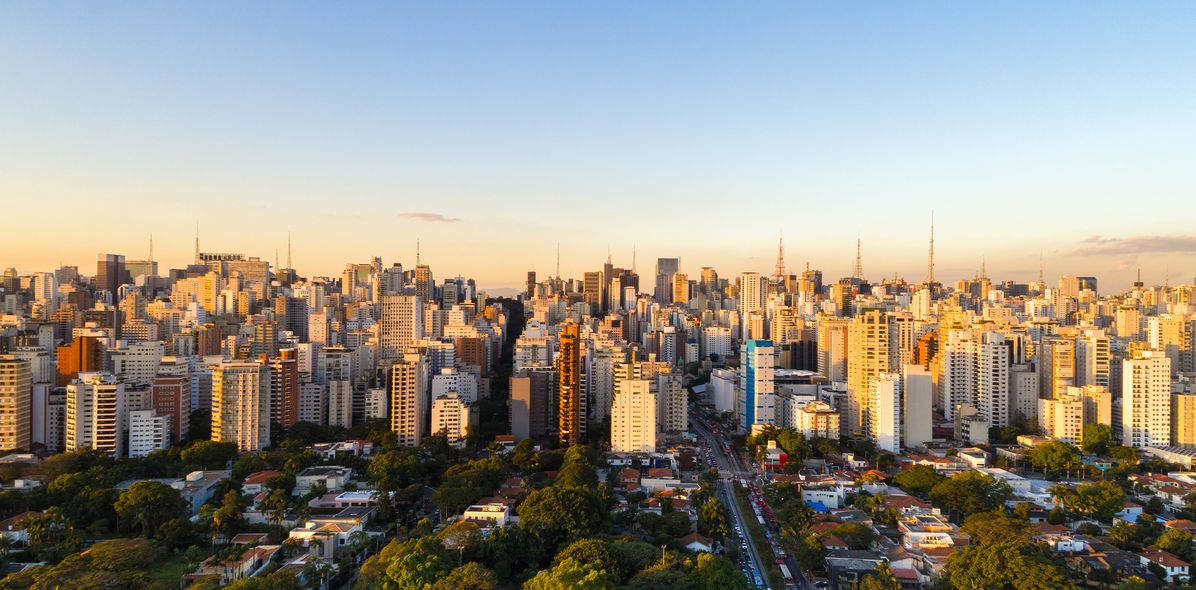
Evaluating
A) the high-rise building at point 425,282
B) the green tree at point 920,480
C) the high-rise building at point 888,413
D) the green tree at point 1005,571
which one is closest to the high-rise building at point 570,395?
the high-rise building at point 888,413

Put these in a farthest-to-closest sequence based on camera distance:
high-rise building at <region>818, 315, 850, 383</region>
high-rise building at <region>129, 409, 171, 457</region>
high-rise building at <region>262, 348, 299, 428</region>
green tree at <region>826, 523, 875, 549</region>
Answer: high-rise building at <region>818, 315, 850, 383</region>
high-rise building at <region>262, 348, 299, 428</region>
high-rise building at <region>129, 409, 171, 457</region>
green tree at <region>826, 523, 875, 549</region>

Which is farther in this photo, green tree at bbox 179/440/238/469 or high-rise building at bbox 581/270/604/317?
high-rise building at bbox 581/270/604/317

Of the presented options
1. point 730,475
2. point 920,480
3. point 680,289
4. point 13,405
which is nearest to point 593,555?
point 920,480

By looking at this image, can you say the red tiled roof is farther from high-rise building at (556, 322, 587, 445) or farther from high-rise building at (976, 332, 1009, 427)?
high-rise building at (976, 332, 1009, 427)

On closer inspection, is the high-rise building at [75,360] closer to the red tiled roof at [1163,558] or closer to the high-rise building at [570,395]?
the high-rise building at [570,395]

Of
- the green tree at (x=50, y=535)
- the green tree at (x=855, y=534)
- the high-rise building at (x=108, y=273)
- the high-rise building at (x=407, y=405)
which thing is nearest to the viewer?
the green tree at (x=50, y=535)

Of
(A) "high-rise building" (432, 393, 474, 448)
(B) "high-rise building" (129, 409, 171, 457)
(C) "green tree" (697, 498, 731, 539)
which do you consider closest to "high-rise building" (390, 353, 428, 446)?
(A) "high-rise building" (432, 393, 474, 448)

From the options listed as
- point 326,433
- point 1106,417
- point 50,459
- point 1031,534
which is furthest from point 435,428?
point 1106,417
